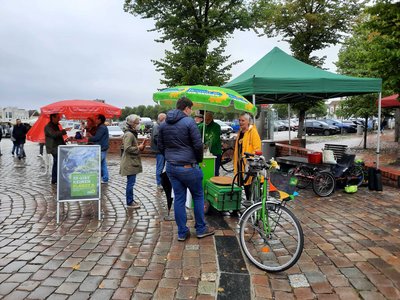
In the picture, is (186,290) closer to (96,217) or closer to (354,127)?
(96,217)

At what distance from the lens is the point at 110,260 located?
12.2 ft

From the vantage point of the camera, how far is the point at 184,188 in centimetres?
424

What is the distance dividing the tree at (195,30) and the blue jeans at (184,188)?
1111 cm

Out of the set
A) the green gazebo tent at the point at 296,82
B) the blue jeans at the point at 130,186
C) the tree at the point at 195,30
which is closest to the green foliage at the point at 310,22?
the tree at the point at 195,30

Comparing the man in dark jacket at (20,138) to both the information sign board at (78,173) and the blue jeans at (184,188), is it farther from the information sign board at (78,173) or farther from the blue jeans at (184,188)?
the blue jeans at (184,188)

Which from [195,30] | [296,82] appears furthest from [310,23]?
[296,82]

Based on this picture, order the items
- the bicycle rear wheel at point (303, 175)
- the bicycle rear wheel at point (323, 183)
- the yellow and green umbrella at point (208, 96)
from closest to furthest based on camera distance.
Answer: the yellow and green umbrella at point (208, 96), the bicycle rear wheel at point (323, 183), the bicycle rear wheel at point (303, 175)

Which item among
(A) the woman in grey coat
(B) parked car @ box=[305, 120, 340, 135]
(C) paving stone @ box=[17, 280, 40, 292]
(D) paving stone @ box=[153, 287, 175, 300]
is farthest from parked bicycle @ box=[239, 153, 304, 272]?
(B) parked car @ box=[305, 120, 340, 135]

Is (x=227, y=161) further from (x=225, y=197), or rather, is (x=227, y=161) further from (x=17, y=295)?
(x=17, y=295)

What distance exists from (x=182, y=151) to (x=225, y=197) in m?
1.25

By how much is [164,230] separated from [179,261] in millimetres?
1068

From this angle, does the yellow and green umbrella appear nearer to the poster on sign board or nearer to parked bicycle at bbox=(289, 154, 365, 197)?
the poster on sign board

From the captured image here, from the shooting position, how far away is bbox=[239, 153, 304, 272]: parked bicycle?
3.46 meters

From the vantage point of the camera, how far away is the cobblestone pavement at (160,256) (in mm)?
3094
